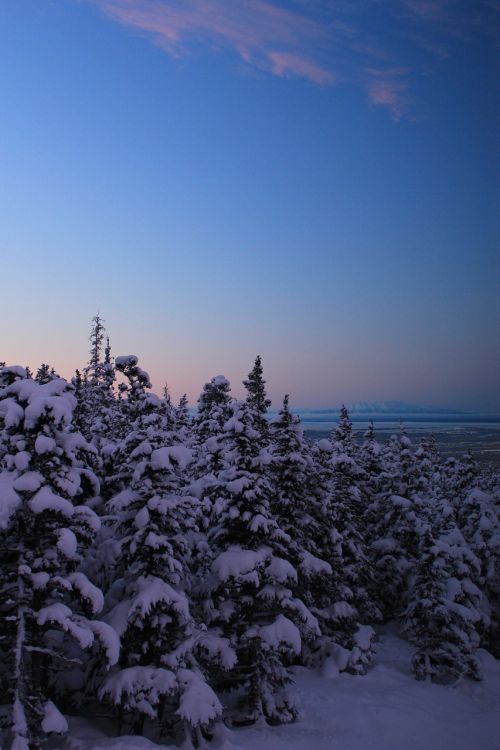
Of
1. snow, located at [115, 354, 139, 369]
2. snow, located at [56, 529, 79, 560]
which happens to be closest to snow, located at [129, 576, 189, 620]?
snow, located at [56, 529, 79, 560]

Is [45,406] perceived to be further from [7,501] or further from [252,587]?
[252,587]

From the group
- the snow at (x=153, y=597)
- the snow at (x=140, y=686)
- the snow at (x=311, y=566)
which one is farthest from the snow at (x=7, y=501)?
the snow at (x=311, y=566)

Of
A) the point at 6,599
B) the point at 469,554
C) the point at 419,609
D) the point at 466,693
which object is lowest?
the point at 466,693

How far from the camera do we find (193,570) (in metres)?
19.9

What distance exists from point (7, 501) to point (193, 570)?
1098 centimetres

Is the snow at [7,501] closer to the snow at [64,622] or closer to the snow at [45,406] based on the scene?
the snow at [45,406]

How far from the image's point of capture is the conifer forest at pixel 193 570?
1187 cm

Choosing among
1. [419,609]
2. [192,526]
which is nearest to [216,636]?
[192,526]

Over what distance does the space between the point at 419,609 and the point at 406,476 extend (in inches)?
278

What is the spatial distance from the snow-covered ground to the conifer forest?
2.19 ft

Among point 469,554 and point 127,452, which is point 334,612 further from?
point 127,452

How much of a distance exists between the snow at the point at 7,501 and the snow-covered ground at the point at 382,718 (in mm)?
6553

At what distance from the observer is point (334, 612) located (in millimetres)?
23703

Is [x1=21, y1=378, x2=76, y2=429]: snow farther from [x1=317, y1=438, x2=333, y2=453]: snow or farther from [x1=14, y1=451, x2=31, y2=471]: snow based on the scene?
[x1=317, y1=438, x2=333, y2=453]: snow
